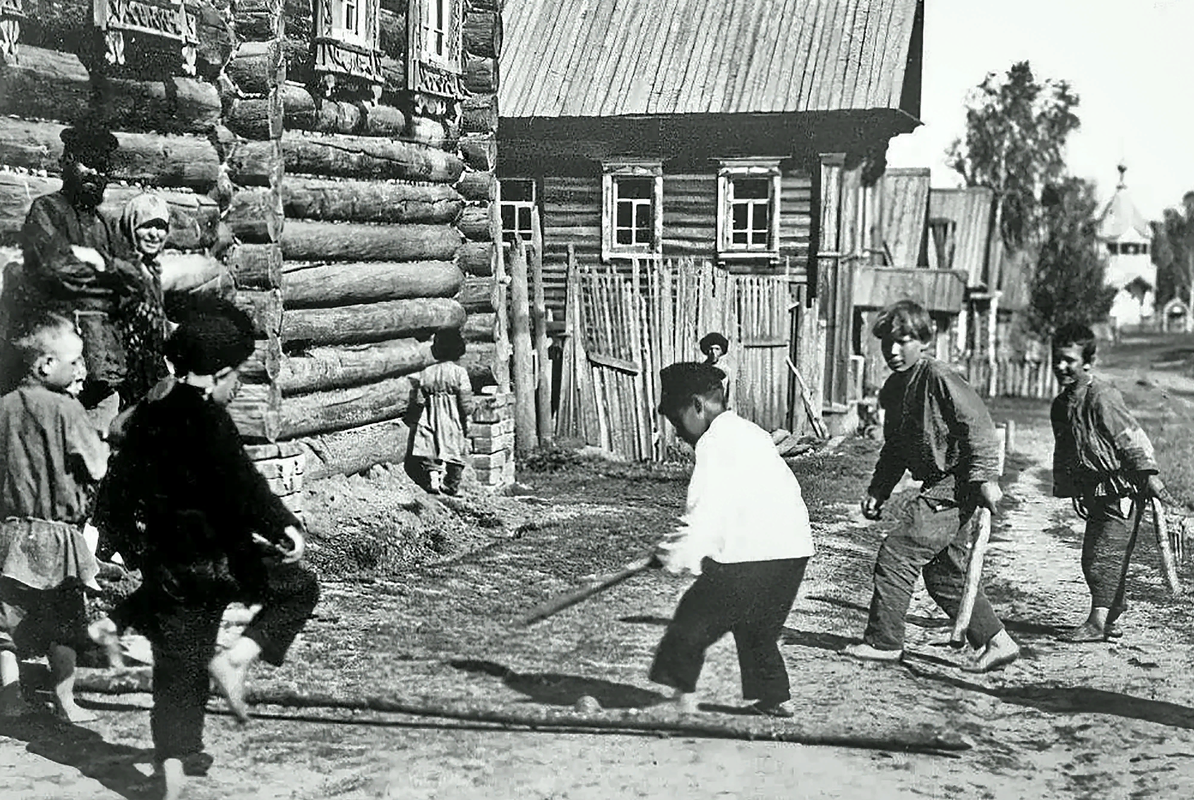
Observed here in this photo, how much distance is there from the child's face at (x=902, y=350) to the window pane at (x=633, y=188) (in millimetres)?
12789

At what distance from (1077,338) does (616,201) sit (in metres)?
12.4

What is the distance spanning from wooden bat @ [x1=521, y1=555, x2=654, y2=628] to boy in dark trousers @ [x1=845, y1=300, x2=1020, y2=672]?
1224 mm

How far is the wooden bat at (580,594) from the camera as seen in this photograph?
7.29 metres

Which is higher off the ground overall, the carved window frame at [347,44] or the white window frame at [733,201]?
the carved window frame at [347,44]

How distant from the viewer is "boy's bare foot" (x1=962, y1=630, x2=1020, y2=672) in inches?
256

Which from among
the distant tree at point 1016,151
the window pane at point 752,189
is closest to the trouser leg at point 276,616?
the window pane at point 752,189

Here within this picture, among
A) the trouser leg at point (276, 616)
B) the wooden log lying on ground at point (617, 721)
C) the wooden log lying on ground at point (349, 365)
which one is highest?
the wooden log lying on ground at point (349, 365)

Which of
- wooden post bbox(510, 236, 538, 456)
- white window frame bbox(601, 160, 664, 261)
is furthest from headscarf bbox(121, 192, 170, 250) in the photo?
white window frame bbox(601, 160, 664, 261)

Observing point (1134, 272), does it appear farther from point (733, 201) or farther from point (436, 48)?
point (436, 48)

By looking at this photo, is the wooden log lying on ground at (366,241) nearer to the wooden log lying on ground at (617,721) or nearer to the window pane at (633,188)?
the wooden log lying on ground at (617,721)

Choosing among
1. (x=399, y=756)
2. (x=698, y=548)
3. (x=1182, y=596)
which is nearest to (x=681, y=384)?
(x=698, y=548)

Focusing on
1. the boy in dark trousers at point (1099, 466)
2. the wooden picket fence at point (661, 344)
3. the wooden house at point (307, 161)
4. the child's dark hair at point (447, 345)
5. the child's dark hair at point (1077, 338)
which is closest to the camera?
the wooden house at point (307, 161)

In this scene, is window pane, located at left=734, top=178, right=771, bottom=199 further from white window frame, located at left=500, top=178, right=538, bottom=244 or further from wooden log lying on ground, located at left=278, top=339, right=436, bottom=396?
wooden log lying on ground, located at left=278, top=339, right=436, bottom=396

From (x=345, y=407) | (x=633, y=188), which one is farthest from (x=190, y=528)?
(x=633, y=188)
